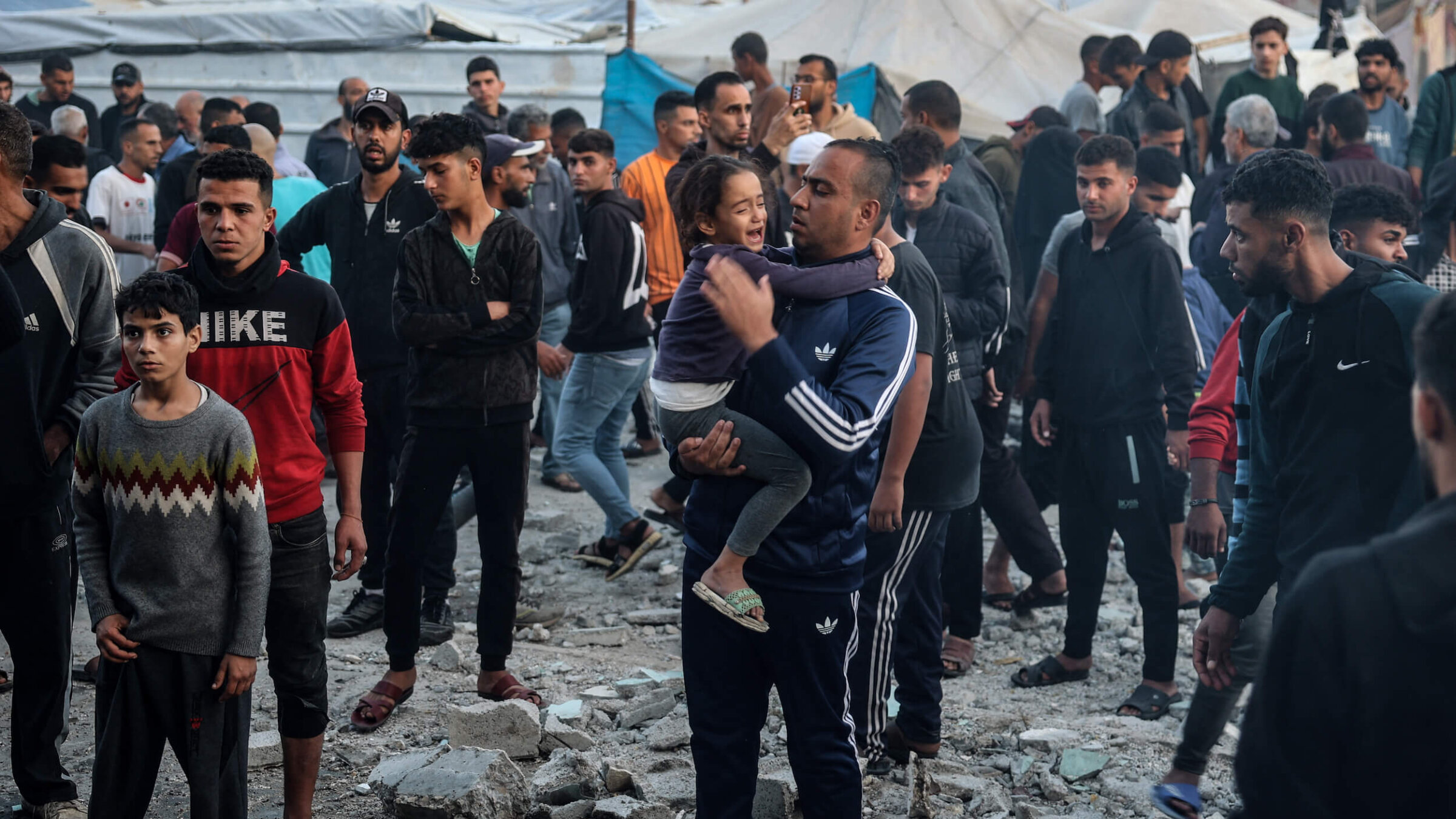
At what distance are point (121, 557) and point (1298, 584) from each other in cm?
278

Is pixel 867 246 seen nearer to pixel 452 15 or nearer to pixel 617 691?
pixel 617 691

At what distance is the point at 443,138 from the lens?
4855 mm

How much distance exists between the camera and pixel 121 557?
323 cm

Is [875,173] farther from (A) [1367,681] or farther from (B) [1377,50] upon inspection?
(B) [1377,50]

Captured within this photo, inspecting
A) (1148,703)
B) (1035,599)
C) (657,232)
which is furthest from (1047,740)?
(657,232)

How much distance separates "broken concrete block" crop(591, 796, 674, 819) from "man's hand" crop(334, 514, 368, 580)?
1.09 metres

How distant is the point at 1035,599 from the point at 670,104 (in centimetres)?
390

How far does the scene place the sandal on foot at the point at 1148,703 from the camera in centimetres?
525

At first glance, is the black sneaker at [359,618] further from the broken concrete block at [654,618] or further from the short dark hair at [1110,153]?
the short dark hair at [1110,153]

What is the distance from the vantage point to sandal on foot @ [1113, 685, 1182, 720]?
5250 millimetres

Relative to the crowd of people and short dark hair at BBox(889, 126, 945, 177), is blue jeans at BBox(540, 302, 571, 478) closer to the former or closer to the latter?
the crowd of people

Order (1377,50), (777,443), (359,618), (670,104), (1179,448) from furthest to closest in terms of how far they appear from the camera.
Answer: (1377,50), (670,104), (359,618), (1179,448), (777,443)

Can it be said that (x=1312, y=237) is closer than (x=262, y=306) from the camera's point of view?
Yes

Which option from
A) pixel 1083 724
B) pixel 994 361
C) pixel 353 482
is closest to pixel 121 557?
pixel 353 482
